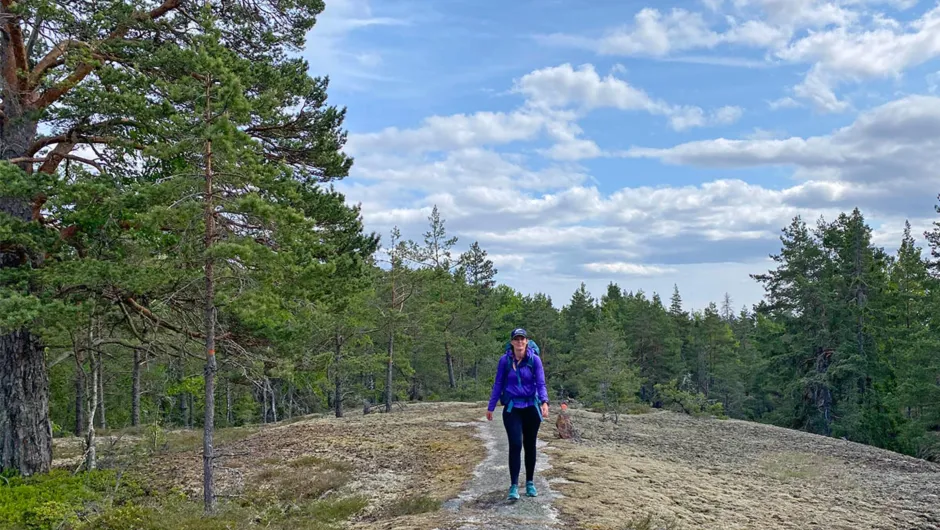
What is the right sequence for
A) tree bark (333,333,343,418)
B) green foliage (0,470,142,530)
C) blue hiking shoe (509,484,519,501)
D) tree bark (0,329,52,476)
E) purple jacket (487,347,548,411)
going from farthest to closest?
tree bark (333,333,343,418) → tree bark (0,329,52,476) → green foliage (0,470,142,530) → blue hiking shoe (509,484,519,501) → purple jacket (487,347,548,411)

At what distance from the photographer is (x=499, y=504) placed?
7383 millimetres

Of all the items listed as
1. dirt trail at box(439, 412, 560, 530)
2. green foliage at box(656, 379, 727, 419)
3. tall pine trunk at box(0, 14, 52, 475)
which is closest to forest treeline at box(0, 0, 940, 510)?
tall pine trunk at box(0, 14, 52, 475)

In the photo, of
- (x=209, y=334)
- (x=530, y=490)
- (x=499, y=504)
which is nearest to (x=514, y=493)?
(x=499, y=504)

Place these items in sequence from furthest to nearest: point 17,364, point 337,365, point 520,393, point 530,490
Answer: point 337,365 → point 17,364 → point 530,490 → point 520,393

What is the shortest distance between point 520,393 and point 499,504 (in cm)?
148

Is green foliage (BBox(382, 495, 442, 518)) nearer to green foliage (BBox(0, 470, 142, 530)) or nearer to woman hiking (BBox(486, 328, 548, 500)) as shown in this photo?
woman hiking (BBox(486, 328, 548, 500))

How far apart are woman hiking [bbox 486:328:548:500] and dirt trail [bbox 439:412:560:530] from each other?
47 centimetres

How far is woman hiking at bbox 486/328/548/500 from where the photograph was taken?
7066 mm

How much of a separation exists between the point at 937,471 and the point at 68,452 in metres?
22.8

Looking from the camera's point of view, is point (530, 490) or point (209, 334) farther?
point (209, 334)

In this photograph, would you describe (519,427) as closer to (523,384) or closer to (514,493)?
(523,384)

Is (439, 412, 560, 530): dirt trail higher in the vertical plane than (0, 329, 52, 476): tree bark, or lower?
lower

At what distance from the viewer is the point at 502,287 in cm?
7000

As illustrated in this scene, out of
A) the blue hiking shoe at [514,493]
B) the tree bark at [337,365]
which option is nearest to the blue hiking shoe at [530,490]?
the blue hiking shoe at [514,493]
